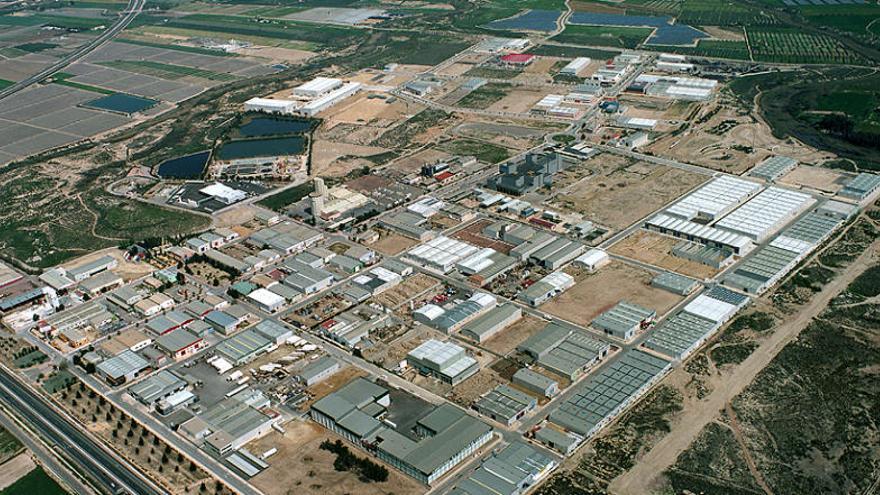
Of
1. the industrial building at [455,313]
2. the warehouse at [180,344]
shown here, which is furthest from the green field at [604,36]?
the warehouse at [180,344]

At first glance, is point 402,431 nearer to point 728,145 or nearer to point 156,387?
point 156,387

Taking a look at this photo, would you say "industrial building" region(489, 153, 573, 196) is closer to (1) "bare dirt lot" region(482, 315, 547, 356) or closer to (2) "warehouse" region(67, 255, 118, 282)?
(1) "bare dirt lot" region(482, 315, 547, 356)

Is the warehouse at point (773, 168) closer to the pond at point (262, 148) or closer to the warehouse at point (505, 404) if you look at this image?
the warehouse at point (505, 404)

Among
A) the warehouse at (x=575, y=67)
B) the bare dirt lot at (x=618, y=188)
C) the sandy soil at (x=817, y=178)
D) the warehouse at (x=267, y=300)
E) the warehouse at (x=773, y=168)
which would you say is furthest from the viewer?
the warehouse at (x=575, y=67)

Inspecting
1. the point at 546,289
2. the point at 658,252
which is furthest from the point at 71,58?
the point at 658,252

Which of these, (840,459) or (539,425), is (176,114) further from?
(840,459)
